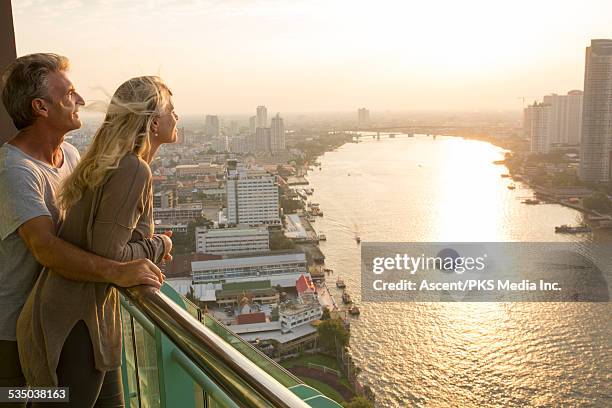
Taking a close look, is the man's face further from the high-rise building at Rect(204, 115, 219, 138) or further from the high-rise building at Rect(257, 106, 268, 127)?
the high-rise building at Rect(257, 106, 268, 127)

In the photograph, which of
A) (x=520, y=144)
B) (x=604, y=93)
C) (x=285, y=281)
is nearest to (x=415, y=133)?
(x=520, y=144)

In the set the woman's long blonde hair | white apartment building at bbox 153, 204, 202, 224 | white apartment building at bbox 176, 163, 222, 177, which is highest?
the woman's long blonde hair

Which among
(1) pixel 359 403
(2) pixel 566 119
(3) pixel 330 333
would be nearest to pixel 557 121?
(2) pixel 566 119

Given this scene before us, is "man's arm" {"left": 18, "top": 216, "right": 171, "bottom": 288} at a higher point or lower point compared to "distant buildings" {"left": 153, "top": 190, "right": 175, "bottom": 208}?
higher

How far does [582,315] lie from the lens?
12.2 m

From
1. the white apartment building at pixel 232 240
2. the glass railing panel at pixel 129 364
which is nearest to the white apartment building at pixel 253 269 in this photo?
the white apartment building at pixel 232 240

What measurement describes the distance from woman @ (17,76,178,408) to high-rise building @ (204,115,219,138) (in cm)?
1026

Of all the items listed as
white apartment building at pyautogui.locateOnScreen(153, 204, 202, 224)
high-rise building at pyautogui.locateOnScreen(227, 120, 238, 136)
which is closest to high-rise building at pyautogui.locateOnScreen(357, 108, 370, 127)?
high-rise building at pyautogui.locateOnScreen(227, 120, 238, 136)

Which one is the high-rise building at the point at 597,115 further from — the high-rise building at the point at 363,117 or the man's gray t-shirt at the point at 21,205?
the man's gray t-shirt at the point at 21,205

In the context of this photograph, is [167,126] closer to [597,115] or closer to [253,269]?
[253,269]

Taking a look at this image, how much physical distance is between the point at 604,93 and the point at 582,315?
5.84 metres

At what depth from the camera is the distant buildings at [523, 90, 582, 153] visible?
16.0 meters

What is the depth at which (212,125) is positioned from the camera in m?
11.0

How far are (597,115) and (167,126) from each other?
Answer: 1593 centimetres
